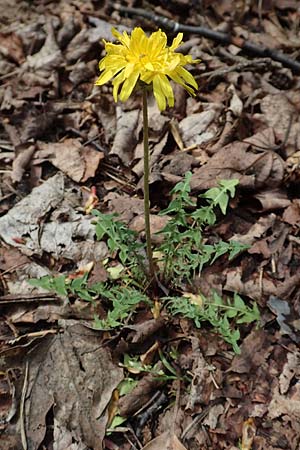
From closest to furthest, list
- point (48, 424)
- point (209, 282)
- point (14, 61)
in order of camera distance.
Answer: point (48, 424), point (209, 282), point (14, 61)

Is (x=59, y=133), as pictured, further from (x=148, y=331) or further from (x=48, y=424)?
(x=48, y=424)

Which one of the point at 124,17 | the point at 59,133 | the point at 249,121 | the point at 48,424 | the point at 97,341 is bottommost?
the point at 48,424

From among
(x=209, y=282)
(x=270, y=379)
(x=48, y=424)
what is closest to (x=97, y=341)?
(x=48, y=424)

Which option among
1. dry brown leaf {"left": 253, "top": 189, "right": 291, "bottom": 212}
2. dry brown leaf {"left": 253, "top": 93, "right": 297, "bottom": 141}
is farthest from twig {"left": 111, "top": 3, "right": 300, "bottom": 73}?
dry brown leaf {"left": 253, "top": 189, "right": 291, "bottom": 212}

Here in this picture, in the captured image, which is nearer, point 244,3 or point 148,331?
point 148,331

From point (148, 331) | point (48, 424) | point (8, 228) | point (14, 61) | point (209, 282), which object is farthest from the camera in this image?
point (14, 61)

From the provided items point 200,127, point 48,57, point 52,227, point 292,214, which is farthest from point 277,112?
point 48,57

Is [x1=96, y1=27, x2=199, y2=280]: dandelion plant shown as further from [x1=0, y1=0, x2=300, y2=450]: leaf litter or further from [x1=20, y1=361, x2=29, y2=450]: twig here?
[x1=20, y1=361, x2=29, y2=450]: twig

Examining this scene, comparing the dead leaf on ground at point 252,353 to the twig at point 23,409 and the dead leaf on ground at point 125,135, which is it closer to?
the twig at point 23,409
